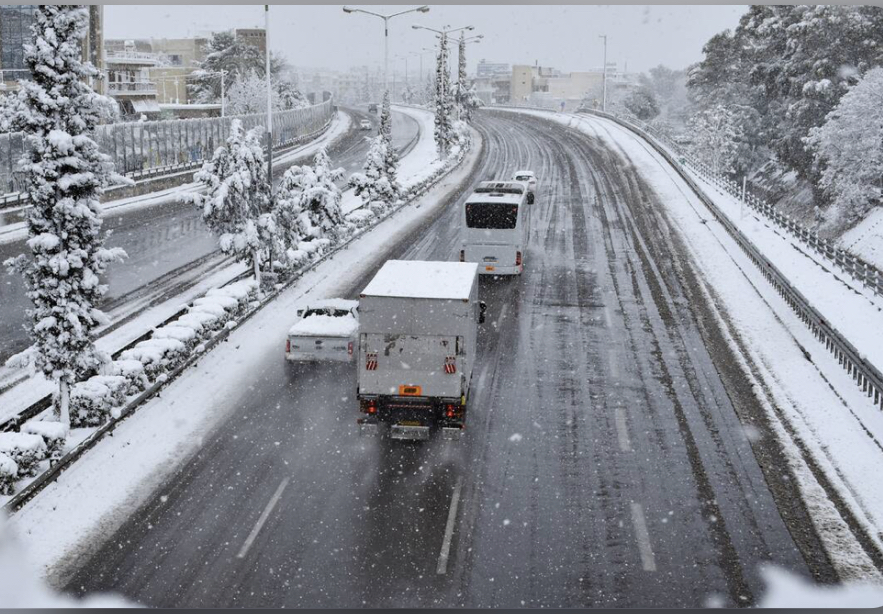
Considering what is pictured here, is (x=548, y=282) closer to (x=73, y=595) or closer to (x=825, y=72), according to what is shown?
(x=73, y=595)

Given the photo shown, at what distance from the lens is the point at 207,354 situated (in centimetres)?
2498

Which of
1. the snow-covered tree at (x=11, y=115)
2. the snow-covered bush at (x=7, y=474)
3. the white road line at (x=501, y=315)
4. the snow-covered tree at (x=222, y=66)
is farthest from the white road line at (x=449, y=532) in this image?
the snow-covered tree at (x=222, y=66)

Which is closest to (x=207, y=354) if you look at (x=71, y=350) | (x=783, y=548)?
(x=71, y=350)

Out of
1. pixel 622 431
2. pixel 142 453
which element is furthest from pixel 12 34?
pixel 622 431

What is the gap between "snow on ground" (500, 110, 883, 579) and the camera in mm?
15828

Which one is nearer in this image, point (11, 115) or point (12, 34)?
point (11, 115)

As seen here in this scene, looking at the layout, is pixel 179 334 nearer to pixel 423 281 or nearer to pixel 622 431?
pixel 423 281

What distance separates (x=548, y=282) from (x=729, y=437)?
15864 mm

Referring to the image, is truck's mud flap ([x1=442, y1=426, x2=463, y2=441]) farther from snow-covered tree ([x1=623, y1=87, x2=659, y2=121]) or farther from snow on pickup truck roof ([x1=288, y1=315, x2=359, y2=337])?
snow-covered tree ([x1=623, y1=87, x2=659, y2=121])

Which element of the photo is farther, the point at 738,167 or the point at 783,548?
the point at 738,167

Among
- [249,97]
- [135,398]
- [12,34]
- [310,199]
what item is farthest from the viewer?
[249,97]

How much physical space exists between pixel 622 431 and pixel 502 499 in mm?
4431

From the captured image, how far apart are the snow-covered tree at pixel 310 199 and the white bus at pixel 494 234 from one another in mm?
6114

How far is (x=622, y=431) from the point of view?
1955 cm
